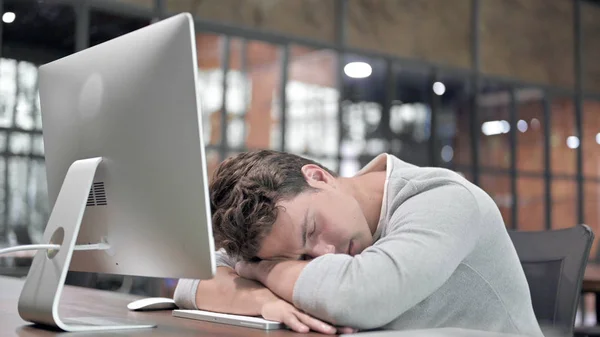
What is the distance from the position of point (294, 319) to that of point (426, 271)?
26cm

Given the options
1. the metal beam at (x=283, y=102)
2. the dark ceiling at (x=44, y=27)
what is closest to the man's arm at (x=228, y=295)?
the dark ceiling at (x=44, y=27)

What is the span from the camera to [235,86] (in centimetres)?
627

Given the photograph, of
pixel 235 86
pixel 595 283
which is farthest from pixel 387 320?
pixel 235 86

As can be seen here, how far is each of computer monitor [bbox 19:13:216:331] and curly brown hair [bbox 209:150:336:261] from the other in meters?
0.20

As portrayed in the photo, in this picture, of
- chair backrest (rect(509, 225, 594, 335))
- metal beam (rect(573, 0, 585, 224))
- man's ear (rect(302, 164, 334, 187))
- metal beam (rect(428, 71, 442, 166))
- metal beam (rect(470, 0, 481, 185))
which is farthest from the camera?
metal beam (rect(573, 0, 585, 224))

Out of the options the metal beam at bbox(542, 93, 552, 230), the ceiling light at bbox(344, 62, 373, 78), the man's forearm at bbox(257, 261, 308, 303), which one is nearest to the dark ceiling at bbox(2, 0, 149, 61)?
the ceiling light at bbox(344, 62, 373, 78)

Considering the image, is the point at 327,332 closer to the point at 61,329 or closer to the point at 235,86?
the point at 61,329

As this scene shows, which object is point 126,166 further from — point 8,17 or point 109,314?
point 8,17

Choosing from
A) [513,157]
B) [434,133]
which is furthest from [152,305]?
[513,157]

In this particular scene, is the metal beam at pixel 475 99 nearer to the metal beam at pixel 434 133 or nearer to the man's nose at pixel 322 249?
the metal beam at pixel 434 133

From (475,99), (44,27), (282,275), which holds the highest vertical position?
(44,27)

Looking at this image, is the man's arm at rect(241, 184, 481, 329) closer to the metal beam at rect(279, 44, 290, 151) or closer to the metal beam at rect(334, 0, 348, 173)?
the metal beam at rect(279, 44, 290, 151)

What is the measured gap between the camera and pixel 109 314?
1637mm

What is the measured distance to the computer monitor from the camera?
124cm
